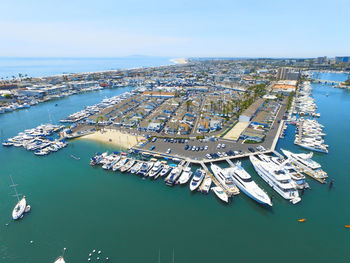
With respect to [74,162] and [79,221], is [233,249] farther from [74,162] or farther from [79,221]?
[74,162]

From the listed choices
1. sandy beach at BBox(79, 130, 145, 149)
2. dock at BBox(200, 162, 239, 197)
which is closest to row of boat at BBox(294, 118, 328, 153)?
dock at BBox(200, 162, 239, 197)

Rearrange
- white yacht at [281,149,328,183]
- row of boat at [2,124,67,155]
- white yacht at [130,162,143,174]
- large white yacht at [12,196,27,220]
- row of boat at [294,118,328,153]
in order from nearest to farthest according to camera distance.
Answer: large white yacht at [12,196,27,220], white yacht at [281,149,328,183], white yacht at [130,162,143,174], row of boat at [294,118,328,153], row of boat at [2,124,67,155]

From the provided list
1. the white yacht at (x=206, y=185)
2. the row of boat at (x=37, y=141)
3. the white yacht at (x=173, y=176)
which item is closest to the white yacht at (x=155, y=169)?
the white yacht at (x=173, y=176)

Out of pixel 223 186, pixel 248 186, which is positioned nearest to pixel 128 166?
pixel 223 186

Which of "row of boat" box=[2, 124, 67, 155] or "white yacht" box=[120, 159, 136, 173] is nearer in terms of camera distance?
"white yacht" box=[120, 159, 136, 173]

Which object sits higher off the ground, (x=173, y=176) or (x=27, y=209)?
(x=173, y=176)

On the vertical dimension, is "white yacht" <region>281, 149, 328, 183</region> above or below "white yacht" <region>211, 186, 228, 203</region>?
above

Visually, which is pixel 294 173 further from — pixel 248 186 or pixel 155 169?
pixel 155 169

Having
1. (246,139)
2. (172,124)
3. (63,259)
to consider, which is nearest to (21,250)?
(63,259)

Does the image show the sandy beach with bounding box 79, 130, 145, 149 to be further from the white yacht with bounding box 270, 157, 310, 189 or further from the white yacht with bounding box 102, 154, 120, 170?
the white yacht with bounding box 270, 157, 310, 189
